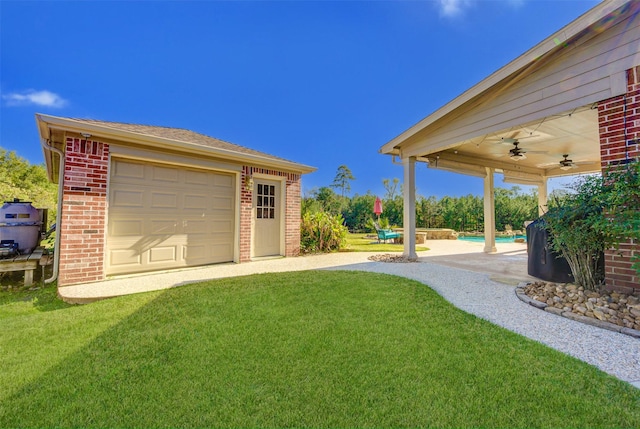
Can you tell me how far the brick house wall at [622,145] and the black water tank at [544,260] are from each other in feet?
2.42

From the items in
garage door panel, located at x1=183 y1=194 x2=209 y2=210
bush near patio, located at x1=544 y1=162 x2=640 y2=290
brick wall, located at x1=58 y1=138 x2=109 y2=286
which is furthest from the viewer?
garage door panel, located at x1=183 y1=194 x2=209 y2=210

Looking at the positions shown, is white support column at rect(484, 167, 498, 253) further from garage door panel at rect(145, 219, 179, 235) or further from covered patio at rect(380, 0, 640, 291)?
garage door panel at rect(145, 219, 179, 235)

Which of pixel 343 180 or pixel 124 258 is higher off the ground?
pixel 343 180

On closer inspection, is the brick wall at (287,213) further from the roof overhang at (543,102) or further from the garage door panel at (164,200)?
the roof overhang at (543,102)

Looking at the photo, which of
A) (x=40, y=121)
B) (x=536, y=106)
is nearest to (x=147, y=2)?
(x=40, y=121)

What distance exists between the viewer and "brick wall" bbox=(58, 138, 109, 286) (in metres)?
4.31

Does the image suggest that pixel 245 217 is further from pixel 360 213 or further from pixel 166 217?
pixel 360 213

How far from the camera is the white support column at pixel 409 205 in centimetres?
711

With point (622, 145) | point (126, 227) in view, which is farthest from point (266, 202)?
point (622, 145)

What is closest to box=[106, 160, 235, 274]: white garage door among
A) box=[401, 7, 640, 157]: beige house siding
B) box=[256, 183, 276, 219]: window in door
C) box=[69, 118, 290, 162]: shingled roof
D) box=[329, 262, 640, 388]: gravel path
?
box=[69, 118, 290, 162]: shingled roof

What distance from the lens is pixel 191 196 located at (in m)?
5.95

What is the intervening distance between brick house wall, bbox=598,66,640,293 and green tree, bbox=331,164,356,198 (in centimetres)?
3056

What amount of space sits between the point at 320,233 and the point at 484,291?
17.0 feet

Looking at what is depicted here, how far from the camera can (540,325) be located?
2.82 m
